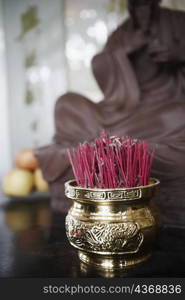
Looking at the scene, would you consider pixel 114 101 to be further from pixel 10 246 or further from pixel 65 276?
pixel 65 276

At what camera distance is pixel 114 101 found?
5.04 feet

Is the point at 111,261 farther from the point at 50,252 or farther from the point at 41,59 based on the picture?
the point at 41,59

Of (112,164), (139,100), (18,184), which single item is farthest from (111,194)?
(18,184)

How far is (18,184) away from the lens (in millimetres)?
1816

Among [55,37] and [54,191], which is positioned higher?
[55,37]

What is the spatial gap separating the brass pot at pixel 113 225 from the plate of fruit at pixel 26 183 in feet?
2.96

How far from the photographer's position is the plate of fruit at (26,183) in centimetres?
182

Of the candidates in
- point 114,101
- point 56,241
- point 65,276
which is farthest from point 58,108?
point 65,276

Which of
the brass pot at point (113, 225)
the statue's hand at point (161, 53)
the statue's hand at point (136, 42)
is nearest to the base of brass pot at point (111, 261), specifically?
the brass pot at point (113, 225)

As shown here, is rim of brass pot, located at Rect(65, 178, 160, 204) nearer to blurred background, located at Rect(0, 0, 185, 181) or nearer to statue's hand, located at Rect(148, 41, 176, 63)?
statue's hand, located at Rect(148, 41, 176, 63)

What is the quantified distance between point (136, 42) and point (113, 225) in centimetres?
90

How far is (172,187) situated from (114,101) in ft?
1.47

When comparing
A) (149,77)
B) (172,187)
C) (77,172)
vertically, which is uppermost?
(149,77)

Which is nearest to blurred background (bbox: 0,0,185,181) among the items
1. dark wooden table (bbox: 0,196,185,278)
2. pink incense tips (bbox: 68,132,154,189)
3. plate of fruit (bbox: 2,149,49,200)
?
plate of fruit (bbox: 2,149,49,200)
